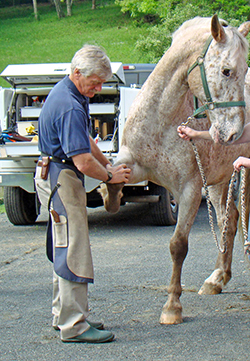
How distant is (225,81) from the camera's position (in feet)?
11.1

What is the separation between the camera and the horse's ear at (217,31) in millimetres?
3303

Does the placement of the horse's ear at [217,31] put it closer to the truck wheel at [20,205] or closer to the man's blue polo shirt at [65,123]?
the man's blue polo shirt at [65,123]

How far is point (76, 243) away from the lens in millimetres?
3342

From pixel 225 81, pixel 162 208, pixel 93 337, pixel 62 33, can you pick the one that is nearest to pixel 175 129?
pixel 225 81

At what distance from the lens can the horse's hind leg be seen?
4.62 metres

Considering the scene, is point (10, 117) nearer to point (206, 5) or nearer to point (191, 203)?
point (191, 203)

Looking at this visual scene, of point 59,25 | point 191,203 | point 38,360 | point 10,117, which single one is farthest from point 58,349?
point 59,25

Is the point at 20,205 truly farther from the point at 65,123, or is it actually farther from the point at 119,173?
the point at 65,123

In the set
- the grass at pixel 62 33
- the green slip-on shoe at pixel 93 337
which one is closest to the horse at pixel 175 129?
the green slip-on shoe at pixel 93 337

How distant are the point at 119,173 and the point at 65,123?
0.74m

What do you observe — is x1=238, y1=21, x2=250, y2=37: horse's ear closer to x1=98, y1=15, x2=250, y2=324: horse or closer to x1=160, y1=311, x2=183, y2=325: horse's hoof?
x1=98, y1=15, x2=250, y2=324: horse

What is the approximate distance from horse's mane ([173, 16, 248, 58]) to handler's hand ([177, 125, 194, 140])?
68cm

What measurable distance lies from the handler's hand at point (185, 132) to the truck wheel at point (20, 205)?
429 centimetres

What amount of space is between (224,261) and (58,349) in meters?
2.24
